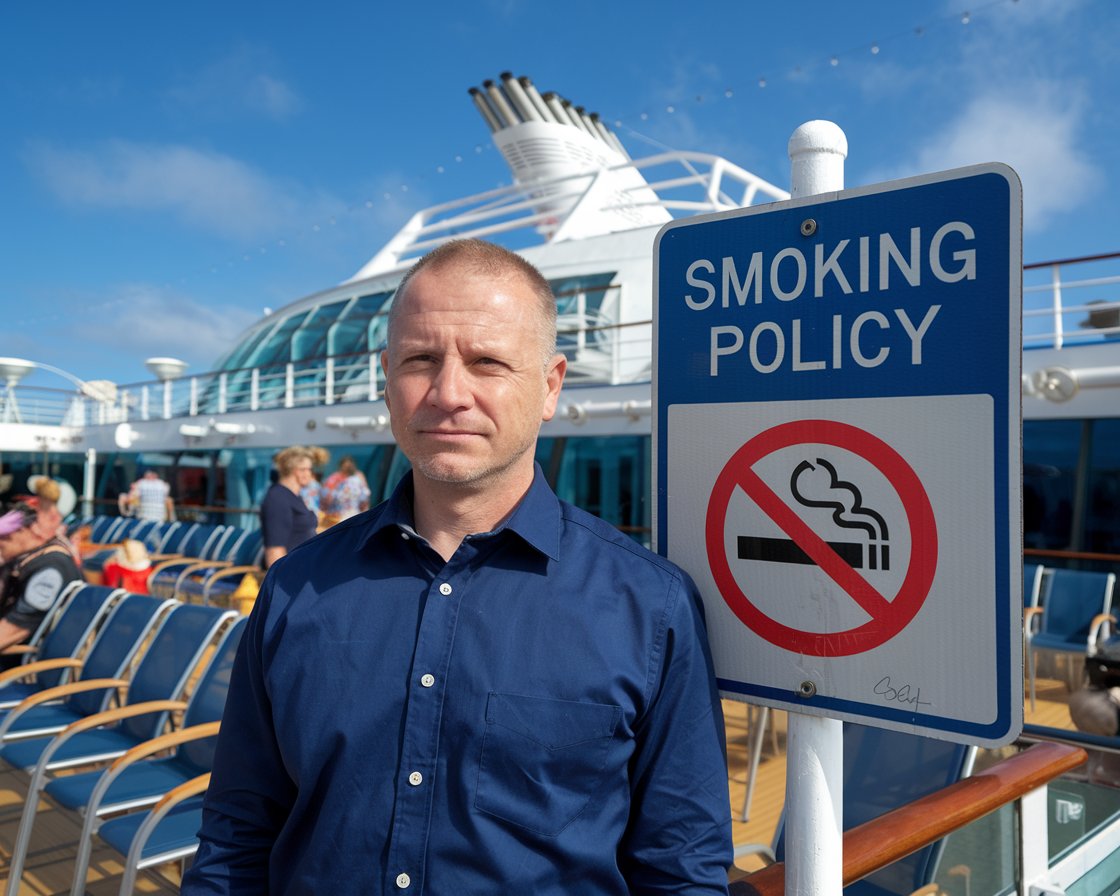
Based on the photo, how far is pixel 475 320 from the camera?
104 centimetres

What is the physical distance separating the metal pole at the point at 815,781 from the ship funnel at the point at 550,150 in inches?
517

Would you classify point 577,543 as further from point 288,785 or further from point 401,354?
point 288,785

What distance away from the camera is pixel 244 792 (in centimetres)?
109

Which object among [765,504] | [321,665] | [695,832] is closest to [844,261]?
→ [765,504]

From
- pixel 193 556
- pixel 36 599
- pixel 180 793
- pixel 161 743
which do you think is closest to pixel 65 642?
pixel 36 599

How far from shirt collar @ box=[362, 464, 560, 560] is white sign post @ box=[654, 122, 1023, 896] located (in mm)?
152

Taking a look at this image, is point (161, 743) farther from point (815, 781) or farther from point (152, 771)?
point (815, 781)

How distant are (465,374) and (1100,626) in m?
5.20

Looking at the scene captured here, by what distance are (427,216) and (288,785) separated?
15099 millimetres

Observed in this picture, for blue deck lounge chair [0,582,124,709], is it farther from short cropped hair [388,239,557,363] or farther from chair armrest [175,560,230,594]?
short cropped hair [388,239,557,363]

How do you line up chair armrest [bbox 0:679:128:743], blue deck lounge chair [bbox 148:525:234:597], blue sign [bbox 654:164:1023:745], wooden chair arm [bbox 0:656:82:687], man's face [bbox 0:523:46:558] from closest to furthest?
blue sign [bbox 654:164:1023:745] → chair armrest [bbox 0:679:128:743] → wooden chair arm [bbox 0:656:82:687] → man's face [bbox 0:523:46:558] → blue deck lounge chair [bbox 148:525:234:597]

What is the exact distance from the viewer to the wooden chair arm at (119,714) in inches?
108

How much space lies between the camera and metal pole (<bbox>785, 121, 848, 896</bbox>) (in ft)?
3.10

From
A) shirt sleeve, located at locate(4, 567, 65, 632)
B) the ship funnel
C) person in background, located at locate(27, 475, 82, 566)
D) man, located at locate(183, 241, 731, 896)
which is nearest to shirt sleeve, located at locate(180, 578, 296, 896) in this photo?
man, located at locate(183, 241, 731, 896)
